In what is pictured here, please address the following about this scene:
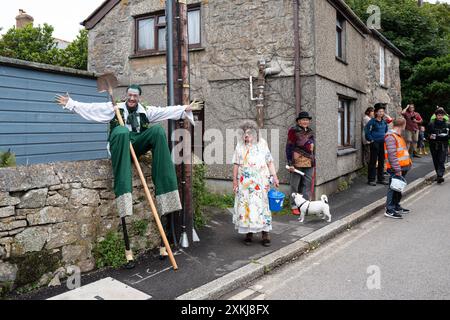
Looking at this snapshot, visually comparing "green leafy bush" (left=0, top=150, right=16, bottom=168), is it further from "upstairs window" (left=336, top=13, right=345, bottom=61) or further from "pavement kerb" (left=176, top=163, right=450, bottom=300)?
"upstairs window" (left=336, top=13, right=345, bottom=61)

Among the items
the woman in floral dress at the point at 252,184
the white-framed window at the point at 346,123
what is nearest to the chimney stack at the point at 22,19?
the white-framed window at the point at 346,123

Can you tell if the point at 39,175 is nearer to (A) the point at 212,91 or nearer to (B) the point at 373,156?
(A) the point at 212,91

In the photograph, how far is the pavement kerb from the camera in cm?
405

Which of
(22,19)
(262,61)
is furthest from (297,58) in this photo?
(22,19)

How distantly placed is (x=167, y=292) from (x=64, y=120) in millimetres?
5309

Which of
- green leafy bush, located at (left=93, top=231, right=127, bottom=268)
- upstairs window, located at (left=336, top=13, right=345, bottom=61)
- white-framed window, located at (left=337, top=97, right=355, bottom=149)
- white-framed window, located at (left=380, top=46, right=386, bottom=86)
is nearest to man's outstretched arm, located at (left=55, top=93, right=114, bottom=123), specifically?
green leafy bush, located at (left=93, top=231, right=127, bottom=268)

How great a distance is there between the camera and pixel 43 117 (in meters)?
7.45

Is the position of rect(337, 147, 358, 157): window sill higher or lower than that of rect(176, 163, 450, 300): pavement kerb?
higher

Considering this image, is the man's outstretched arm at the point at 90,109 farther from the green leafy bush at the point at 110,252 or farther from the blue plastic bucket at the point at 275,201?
the blue plastic bucket at the point at 275,201

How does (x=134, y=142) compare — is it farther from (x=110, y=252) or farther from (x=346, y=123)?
(x=346, y=123)

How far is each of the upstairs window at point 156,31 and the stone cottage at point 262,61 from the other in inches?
1.1

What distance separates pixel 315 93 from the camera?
8.30 m

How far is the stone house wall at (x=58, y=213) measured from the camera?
12.7ft

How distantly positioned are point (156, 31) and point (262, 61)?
374cm
